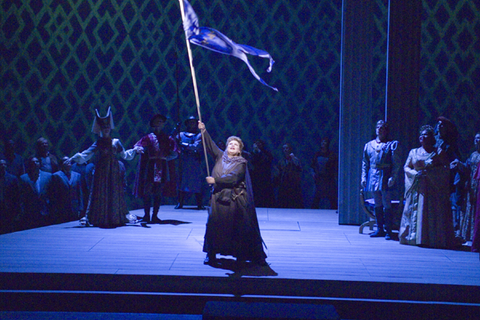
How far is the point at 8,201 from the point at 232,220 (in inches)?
126

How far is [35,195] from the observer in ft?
21.0

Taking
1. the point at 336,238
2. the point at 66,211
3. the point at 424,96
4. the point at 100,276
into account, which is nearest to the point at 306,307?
the point at 100,276

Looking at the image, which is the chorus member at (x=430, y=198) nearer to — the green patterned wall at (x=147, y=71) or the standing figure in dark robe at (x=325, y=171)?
the standing figure in dark robe at (x=325, y=171)

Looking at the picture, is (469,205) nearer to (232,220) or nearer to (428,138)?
(428,138)

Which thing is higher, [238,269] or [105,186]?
[105,186]

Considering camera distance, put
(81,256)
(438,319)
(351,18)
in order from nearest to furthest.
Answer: (438,319) → (81,256) → (351,18)

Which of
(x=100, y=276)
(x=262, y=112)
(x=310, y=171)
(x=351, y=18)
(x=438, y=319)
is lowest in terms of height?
(x=438, y=319)

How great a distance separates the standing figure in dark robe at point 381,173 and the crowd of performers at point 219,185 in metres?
0.01

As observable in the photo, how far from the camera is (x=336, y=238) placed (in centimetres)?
575

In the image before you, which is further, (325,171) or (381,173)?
(325,171)

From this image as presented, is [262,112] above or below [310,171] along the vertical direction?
above

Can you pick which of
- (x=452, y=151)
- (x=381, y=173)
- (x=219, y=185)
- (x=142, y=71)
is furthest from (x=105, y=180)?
(x=142, y=71)

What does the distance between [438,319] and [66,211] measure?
5.11 m

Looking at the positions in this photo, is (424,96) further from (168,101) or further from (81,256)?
(81,256)
